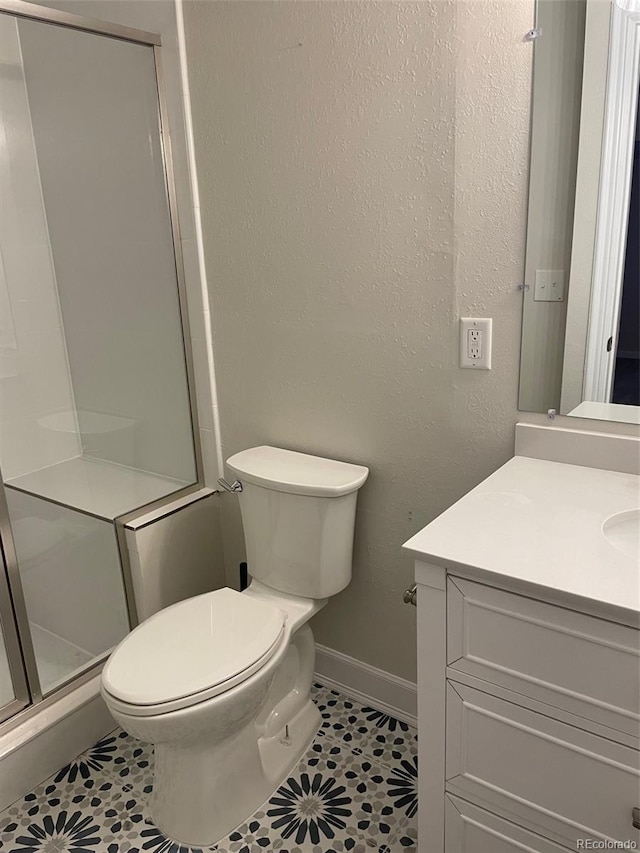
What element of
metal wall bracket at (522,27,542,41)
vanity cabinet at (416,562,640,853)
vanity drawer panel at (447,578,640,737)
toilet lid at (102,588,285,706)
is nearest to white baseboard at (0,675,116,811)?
toilet lid at (102,588,285,706)

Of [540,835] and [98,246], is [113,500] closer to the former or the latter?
[98,246]

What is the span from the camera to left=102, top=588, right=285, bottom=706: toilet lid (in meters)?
1.42

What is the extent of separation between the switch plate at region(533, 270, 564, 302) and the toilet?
629mm

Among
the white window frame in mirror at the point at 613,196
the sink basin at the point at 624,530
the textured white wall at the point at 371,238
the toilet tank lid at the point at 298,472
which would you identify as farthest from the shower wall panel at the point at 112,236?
the sink basin at the point at 624,530

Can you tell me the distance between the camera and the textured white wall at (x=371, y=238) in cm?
144

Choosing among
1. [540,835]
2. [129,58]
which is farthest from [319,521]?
[129,58]

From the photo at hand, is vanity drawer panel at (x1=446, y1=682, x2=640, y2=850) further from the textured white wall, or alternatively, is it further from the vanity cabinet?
the textured white wall

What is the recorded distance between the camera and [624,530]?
48.7 inches

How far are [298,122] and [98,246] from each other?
0.76 m

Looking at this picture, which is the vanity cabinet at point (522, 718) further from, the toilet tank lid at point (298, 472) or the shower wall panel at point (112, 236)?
the shower wall panel at point (112, 236)

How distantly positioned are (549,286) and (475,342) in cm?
20

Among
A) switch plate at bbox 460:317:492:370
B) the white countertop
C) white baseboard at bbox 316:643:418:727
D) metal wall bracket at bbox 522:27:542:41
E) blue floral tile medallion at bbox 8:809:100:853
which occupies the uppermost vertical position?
metal wall bracket at bbox 522:27:542:41

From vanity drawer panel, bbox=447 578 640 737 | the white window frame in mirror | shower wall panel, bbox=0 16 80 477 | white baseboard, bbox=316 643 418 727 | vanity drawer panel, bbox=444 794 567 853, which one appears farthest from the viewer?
shower wall panel, bbox=0 16 80 477

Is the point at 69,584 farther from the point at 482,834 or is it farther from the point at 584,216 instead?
the point at 584,216
